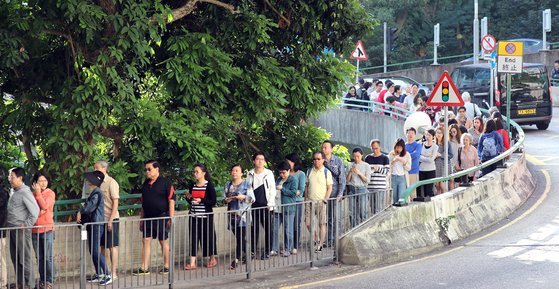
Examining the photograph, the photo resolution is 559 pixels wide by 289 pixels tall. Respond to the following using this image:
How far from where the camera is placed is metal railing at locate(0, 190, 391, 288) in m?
13.8

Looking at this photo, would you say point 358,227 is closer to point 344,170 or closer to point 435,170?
point 344,170

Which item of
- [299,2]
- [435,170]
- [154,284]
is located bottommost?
[154,284]

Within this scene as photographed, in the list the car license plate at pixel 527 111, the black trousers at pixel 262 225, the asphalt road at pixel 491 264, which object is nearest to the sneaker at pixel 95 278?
the black trousers at pixel 262 225

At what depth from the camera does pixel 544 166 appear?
90.4 ft

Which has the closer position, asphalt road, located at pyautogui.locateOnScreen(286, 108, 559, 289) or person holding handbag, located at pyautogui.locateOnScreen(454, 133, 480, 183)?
asphalt road, located at pyautogui.locateOnScreen(286, 108, 559, 289)

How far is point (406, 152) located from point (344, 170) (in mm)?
1933

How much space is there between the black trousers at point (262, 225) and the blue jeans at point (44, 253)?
2.72m

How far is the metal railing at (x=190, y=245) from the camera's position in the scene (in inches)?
543

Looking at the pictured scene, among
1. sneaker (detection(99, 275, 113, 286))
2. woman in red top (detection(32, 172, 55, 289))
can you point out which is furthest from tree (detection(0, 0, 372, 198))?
sneaker (detection(99, 275, 113, 286))

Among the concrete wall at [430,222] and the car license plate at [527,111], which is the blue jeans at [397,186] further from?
the car license plate at [527,111]

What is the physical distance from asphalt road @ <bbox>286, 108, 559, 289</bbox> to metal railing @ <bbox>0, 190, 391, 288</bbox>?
81 cm

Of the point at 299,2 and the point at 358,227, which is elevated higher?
the point at 299,2

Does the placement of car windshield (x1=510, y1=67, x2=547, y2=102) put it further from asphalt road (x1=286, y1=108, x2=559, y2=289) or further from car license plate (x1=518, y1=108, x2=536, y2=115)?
asphalt road (x1=286, y1=108, x2=559, y2=289)

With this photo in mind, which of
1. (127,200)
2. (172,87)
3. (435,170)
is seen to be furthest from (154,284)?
(435,170)
